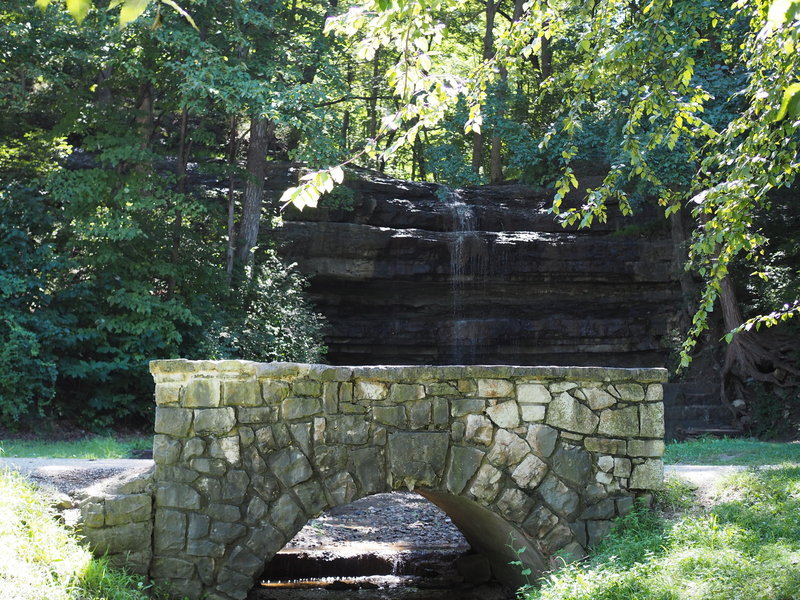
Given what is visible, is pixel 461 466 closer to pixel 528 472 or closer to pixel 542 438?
pixel 528 472

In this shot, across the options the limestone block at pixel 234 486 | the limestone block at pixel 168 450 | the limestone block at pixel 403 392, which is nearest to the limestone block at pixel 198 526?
the limestone block at pixel 234 486

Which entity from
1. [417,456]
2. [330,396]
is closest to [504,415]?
[417,456]

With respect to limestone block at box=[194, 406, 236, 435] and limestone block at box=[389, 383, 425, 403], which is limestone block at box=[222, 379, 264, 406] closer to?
limestone block at box=[194, 406, 236, 435]

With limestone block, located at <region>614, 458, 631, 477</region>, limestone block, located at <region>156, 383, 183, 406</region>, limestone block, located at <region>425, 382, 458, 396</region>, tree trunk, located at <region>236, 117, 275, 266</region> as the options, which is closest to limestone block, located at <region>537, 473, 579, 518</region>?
limestone block, located at <region>614, 458, 631, 477</region>

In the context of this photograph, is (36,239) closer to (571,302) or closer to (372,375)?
(372,375)

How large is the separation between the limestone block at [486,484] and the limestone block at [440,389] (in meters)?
0.61

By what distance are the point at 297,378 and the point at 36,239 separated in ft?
26.8

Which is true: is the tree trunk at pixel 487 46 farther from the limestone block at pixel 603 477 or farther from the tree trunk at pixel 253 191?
the limestone block at pixel 603 477

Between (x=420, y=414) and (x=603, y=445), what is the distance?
4.69ft

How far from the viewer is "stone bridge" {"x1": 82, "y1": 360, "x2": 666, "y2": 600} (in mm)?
5793

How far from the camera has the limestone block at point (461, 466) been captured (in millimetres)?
6059

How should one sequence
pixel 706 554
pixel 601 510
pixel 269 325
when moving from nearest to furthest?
1. pixel 706 554
2. pixel 601 510
3. pixel 269 325

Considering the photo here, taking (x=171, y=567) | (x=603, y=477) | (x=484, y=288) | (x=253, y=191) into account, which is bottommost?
(x=171, y=567)

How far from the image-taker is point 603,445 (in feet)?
20.2
